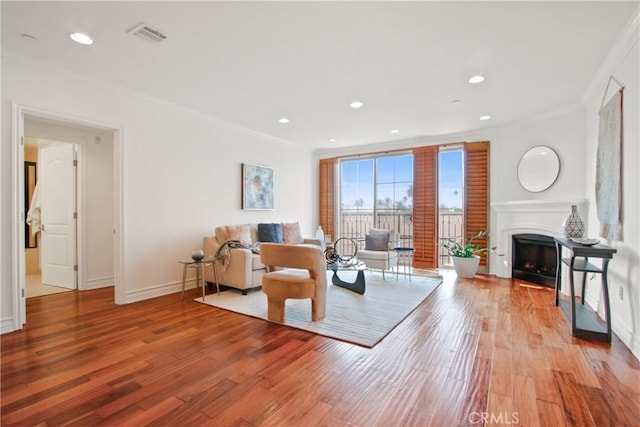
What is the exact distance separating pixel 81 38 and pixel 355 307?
3631 mm

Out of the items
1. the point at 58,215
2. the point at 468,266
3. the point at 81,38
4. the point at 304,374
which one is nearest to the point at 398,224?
the point at 468,266

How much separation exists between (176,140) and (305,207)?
10.7ft

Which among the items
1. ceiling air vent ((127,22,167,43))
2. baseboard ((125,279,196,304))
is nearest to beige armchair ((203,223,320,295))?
baseboard ((125,279,196,304))

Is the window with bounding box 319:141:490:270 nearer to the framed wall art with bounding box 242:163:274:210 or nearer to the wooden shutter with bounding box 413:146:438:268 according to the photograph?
the wooden shutter with bounding box 413:146:438:268

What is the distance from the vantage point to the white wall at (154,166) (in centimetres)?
290

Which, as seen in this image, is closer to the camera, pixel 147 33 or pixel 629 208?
pixel 147 33

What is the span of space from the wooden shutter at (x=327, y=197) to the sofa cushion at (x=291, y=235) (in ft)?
5.14

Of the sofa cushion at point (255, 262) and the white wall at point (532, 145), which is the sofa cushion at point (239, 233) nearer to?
the sofa cushion at point (255, 262)

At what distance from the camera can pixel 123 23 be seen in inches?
92.4

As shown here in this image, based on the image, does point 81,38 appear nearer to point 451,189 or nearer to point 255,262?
point 255,262

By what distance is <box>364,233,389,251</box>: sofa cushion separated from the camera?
4992 millimetres

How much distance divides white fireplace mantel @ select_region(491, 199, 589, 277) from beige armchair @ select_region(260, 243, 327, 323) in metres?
3.63

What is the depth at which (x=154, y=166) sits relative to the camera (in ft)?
13.1

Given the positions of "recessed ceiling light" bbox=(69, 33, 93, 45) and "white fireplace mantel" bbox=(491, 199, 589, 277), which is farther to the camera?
"white fireplace mantel" bbox=(491, 199, 589, 277)
